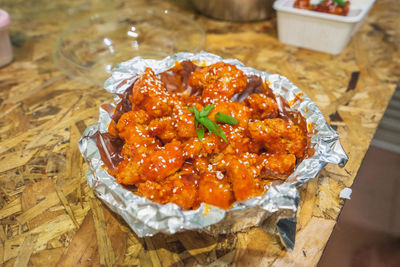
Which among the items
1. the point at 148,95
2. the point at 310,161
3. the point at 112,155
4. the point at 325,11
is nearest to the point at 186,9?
the point at 325,11

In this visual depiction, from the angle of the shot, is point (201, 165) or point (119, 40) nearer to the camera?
point (201, 165)

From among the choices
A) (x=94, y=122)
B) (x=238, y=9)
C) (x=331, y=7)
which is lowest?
(x=94, y=122)

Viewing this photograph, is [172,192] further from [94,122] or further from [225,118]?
[94,122]

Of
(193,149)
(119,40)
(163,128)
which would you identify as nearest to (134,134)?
(163,128)

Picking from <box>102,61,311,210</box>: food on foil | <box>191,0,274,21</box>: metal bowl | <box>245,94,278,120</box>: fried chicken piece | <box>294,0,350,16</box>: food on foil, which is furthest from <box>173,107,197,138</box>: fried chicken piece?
<box>191,0,274,21</box>: metal bowl

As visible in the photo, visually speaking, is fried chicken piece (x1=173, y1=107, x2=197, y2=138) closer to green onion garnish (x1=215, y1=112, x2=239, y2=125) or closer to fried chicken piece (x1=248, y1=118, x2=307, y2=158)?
green onion garnish (x1=215, y1=112, x2=239, y2=125)

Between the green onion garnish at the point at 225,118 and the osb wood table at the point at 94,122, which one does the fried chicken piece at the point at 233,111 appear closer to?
the green onion garnish at the point at 225,118

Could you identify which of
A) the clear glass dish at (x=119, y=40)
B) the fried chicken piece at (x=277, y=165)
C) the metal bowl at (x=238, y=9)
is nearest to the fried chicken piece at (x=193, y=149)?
the fried chicken piece at (x=277, y=165)
